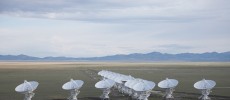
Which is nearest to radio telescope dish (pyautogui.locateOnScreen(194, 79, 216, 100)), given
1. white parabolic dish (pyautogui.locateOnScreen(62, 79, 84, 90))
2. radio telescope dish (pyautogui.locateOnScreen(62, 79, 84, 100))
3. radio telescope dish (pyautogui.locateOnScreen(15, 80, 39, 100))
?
white parabolic dish (pyautogui.locateOnScreen(62, 79, 84, 90))

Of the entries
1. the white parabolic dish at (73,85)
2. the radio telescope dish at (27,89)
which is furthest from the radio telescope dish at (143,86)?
the radio telescope dish at (27,89)

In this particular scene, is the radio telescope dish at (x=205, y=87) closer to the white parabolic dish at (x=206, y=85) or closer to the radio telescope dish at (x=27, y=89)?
the white parabolic dish at (x=206, y=85)

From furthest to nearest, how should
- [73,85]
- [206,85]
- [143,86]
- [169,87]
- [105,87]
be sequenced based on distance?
[169,87] < [73,85] < [105,87] < [206,85] < [143,86]

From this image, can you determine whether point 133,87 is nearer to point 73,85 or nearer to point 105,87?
point 105,87

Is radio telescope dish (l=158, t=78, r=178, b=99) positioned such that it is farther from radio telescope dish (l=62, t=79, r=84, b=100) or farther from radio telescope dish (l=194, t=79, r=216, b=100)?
radio telescope dish (l=62, t=79, r=84, b=100)

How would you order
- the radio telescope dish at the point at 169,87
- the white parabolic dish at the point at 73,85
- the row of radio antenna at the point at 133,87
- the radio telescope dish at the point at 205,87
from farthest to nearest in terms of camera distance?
1. the radio telescope dish at the point at 169,87
2. the white parabolic dish at the point at 73,85
3. the radio telescope dish at the point at 205,87
4. the row of radio antenna at the point at 133,87

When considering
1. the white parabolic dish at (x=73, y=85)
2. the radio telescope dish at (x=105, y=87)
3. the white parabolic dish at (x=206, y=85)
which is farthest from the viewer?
the radio telescope dish at (x=105, y=87)

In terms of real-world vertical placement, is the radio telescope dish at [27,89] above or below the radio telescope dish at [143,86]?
below

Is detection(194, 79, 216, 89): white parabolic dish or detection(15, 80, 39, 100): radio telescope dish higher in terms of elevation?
detection(194, 79, 216, 89): white parabolic dish

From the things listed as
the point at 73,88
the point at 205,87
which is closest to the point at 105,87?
the point at 73,88

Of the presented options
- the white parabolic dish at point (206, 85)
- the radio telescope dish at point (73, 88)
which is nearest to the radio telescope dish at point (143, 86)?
the white parabolic dish at point (206, 85)

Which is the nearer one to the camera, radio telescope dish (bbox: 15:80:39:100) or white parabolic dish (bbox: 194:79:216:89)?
radio telescope dish (bbox: 15:80:39:100)

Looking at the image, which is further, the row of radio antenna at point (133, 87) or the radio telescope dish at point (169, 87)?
the radio telescope dish at point (169, 87)

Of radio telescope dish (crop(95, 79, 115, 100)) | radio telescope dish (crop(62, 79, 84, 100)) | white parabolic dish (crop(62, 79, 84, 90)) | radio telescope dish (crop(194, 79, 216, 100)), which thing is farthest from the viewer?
radio telescope dish (crop(95, 79, 115, 100))
